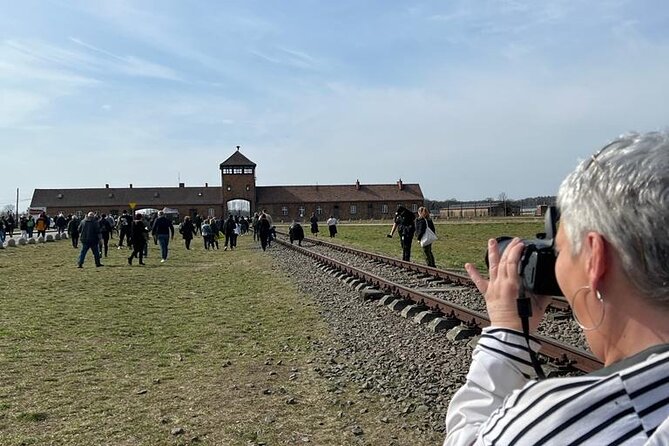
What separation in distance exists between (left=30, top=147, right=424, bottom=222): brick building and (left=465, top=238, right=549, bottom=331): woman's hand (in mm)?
106199

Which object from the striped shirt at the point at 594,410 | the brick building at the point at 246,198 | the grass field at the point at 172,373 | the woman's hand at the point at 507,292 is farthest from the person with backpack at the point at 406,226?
the brick building at the point at 246,198

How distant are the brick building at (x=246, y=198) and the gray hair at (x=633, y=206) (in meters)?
106

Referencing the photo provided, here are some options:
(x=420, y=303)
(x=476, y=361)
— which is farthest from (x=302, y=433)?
(x=420, y=303)

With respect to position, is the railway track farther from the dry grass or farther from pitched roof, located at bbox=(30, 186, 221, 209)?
pitched roof, located at bbox=(30, 186, 221, 209)

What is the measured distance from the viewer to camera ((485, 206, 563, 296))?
5.05 feet

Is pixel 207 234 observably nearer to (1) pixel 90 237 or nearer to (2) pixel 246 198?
(1) pixel 90 237

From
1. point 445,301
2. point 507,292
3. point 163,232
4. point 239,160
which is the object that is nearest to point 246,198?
point 239,160

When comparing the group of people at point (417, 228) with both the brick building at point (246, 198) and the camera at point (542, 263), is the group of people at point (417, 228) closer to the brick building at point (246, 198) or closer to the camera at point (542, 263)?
the camera at point (542, 263)

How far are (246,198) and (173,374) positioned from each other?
102255 mm

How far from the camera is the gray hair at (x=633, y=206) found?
4.22ft

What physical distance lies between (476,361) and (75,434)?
164 inches

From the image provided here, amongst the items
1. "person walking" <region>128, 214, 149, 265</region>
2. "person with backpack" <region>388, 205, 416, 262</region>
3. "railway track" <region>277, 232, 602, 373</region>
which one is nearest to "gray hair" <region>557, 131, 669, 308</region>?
"railway track" <region>277, 232, 602, 373</region>

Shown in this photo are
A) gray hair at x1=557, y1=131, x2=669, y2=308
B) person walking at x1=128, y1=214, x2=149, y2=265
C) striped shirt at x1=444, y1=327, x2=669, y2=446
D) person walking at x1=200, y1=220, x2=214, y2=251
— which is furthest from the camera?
person walking at x1=200, y1=220, x2=214, y2=251

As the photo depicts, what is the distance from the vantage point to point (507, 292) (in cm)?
163
